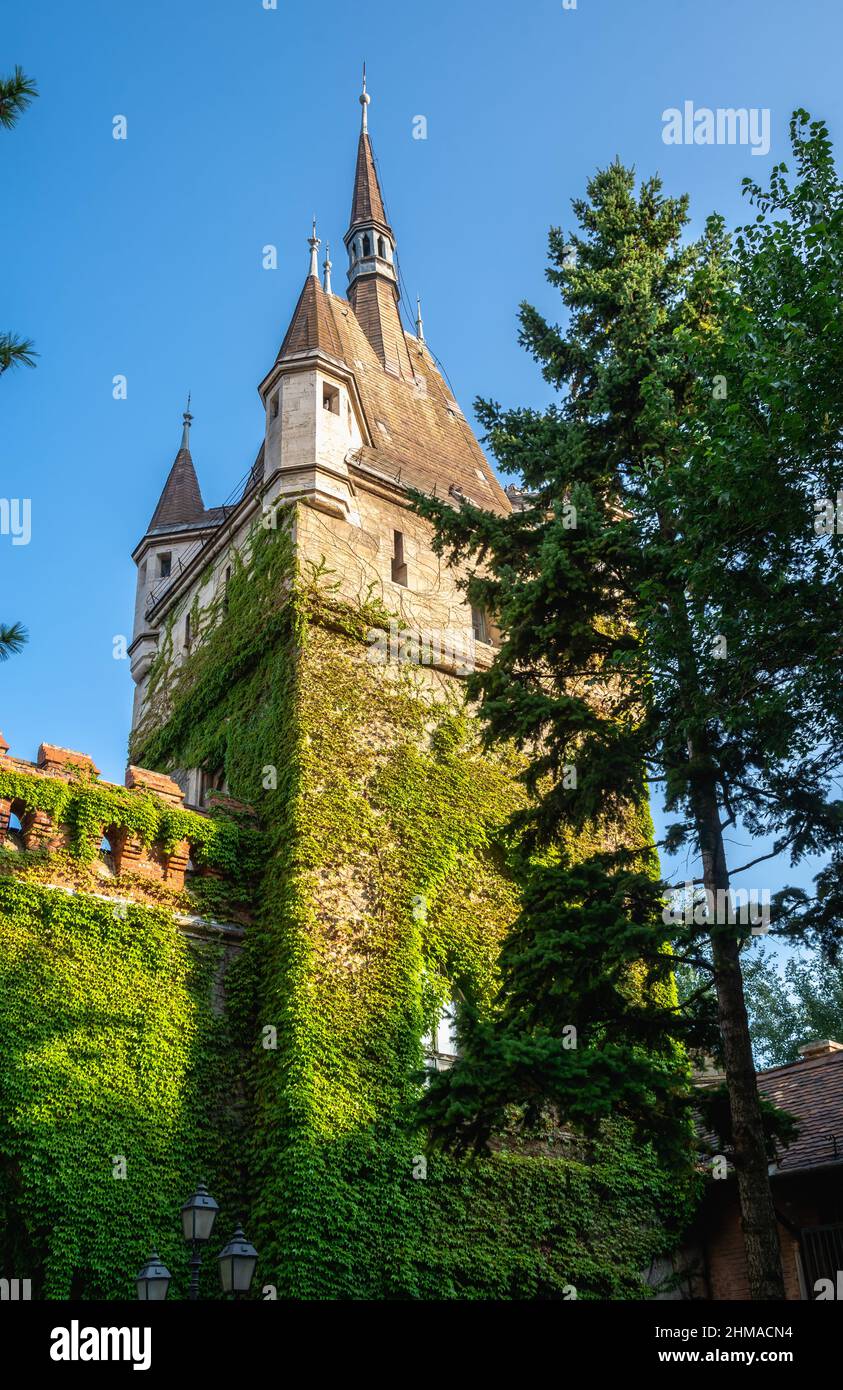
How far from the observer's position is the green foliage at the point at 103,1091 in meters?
12.0

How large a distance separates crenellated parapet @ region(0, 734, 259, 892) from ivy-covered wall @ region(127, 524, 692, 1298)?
2.32ft

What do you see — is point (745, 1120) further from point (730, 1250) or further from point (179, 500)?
point (179, 500)

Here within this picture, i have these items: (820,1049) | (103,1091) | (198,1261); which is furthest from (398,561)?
(198,1261)

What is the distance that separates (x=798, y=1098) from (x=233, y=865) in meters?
8.40

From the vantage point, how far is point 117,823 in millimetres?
14477

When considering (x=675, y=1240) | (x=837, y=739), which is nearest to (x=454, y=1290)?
(x=675, y=1240)

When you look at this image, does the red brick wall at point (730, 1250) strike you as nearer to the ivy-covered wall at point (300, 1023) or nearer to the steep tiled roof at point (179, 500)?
the ivy-covered wall at point (300, 1023)

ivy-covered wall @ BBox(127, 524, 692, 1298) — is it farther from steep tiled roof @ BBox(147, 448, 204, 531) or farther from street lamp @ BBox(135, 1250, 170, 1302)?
steep tiled roof @ BBox(147, 448, 204, 531)

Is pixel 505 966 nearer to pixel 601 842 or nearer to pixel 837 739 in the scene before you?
pixel 837 739

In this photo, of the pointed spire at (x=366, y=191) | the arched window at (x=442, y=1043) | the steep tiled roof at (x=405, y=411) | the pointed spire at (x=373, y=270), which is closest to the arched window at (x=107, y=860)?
the arched window at (x=442, y=1043)

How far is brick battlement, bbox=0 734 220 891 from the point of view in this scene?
1383 centimetres

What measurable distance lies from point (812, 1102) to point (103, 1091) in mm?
9513

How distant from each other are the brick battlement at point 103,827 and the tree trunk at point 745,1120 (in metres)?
6.46

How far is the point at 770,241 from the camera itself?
11766 millimetres
